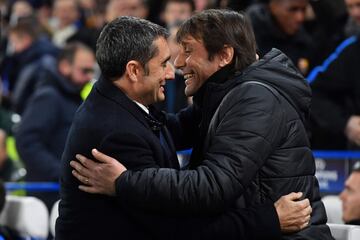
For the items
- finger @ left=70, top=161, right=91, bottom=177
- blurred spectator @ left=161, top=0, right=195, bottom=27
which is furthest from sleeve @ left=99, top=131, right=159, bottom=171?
blurred spectator @ left=161, top=0, right=195, bottom=27

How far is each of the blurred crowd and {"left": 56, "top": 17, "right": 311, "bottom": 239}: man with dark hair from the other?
99.0 inches

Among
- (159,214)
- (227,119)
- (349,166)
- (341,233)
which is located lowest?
(349,166)

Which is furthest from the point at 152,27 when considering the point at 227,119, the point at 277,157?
the point at 277,157

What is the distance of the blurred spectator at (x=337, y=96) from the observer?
694 cm

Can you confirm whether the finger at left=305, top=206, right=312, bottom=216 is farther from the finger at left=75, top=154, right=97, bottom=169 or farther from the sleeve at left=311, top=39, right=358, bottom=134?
the sleeve at left=311, top=39, right=358, bottom=134

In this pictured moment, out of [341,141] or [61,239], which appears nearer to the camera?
[61,239]

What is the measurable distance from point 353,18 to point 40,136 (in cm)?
288

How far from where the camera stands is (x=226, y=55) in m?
4.16

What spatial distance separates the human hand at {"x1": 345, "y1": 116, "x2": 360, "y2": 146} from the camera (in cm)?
670

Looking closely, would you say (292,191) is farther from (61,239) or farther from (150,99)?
(61,239)

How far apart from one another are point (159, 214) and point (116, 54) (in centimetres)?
71

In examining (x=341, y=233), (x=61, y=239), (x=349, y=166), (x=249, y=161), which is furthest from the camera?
(x=349, y=166)

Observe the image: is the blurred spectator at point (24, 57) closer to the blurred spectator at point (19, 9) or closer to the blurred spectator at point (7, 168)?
the blurred spectator at point (7, 168)

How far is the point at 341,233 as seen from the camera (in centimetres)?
451
